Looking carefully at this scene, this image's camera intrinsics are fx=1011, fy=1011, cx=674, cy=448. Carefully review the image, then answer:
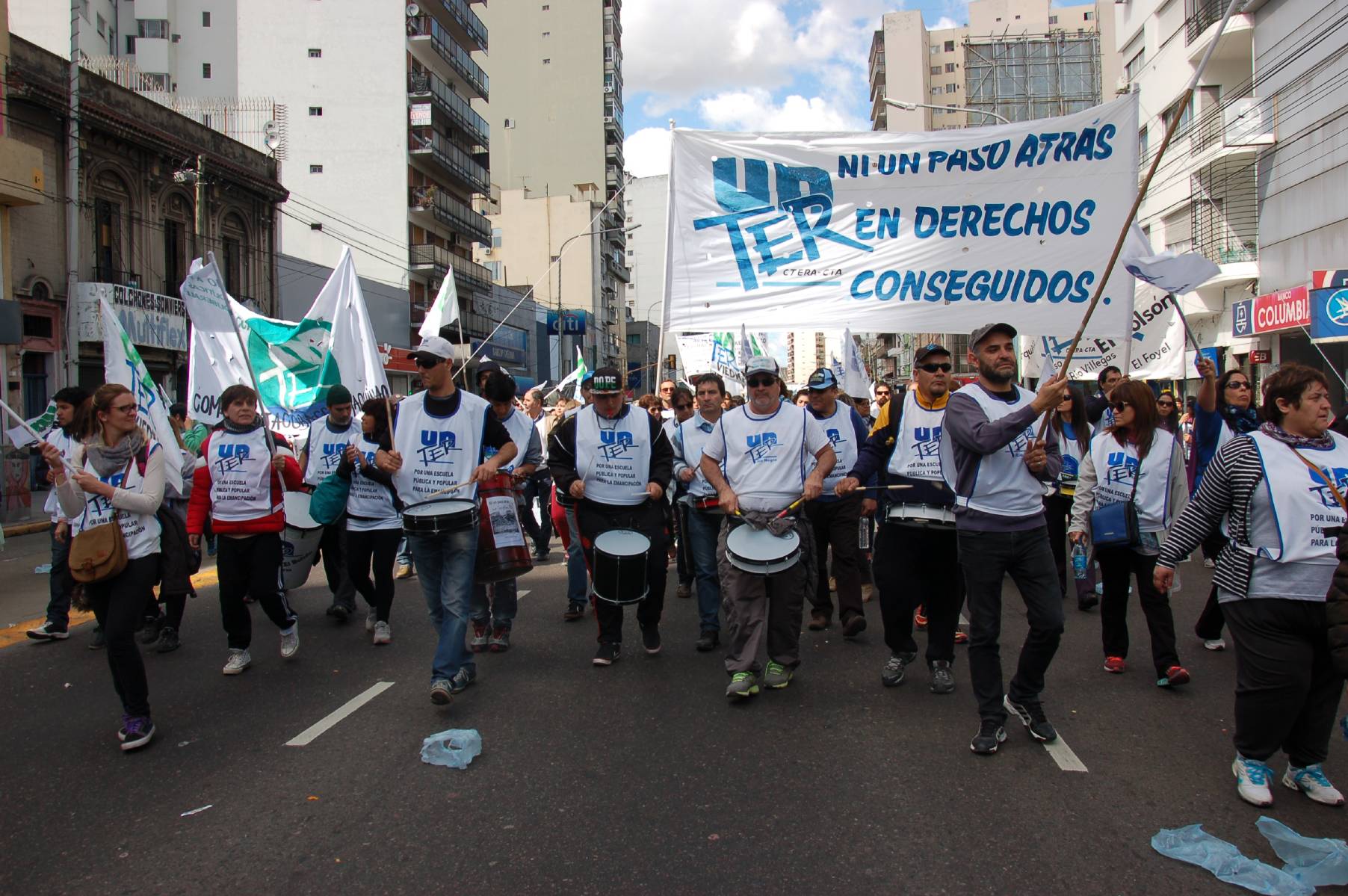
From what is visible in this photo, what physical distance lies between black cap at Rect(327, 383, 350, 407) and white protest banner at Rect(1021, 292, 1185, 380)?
7.08m

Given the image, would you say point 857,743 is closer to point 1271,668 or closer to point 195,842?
point 1271,668

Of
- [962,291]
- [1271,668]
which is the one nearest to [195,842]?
[1271,668]

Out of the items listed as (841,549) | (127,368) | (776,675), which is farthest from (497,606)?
(127,368)

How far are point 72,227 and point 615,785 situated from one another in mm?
25811

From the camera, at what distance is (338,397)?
7.98m

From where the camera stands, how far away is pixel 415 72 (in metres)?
48.5

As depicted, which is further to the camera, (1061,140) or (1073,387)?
(1073,387)

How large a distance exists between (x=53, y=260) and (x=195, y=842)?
25412 millimetres

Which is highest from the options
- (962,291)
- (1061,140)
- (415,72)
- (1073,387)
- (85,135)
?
(415,72)

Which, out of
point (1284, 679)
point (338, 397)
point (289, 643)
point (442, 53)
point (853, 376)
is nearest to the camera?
point (1284, 679)

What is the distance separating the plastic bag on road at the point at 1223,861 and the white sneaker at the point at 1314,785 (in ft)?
2.29

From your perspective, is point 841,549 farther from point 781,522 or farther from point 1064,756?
point 1064,756

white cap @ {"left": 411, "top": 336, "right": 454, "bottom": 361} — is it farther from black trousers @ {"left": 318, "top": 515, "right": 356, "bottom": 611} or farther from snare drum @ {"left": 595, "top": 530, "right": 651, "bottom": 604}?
black trousers @ {"left": 318, "top": 515, "right": 356, "bottom": 611}

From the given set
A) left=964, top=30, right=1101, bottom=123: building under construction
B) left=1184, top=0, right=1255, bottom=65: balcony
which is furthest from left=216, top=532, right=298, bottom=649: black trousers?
left=964, top=30, right=1101, bottom=123: building under construction
